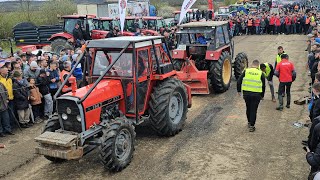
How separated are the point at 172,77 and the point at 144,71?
3.28 feet

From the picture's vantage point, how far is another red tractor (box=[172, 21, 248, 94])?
34.0 feet

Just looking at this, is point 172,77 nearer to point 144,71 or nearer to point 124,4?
point 144,71

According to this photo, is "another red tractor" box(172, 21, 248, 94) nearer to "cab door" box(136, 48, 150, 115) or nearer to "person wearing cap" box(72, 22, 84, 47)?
"cab door" box(136, 48, 150, 115)

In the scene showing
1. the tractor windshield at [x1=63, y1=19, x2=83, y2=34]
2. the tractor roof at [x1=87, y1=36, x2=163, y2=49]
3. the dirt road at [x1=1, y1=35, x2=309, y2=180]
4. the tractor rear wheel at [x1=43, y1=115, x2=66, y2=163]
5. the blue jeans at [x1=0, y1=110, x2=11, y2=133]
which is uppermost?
the tractor windshield at [x1=63, y1=19, x2=83, y2=34]

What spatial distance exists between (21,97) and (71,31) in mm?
9411

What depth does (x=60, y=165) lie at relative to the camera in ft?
20.9

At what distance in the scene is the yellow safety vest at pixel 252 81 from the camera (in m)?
7.60

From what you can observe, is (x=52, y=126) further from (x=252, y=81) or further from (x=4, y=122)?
(x=252, y=81)

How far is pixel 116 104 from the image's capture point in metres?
6.60

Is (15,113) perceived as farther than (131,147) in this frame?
Yes

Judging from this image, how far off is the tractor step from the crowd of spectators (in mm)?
2216

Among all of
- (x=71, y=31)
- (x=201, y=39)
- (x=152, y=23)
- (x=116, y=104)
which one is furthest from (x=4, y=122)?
(x=152, y=23)

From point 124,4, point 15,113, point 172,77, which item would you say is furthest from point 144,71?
point 124,4

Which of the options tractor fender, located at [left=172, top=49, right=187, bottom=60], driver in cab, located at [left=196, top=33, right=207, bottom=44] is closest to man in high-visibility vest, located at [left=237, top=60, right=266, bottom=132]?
tractor fender, located at [left=172, top=49, right=187, bottom=60]
